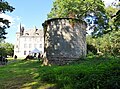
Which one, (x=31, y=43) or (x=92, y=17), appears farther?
(x=31, y=43)

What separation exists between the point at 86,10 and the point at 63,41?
76.0 feet

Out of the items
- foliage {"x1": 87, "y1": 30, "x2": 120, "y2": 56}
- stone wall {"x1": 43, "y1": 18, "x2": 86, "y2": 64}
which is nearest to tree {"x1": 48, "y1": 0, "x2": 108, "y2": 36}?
foliage {"x1": 87, "y1": 30, "x2": 120, "y2": 56}

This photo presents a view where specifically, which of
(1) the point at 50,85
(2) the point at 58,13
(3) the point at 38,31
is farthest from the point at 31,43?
(1) the point at 50,85

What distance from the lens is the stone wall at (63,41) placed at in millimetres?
28953

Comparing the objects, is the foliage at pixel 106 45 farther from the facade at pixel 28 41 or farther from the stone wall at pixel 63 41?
the stone wall at pixel 63 41

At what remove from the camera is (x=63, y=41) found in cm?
2905

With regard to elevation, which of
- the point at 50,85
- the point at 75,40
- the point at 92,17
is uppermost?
the point at 92,17

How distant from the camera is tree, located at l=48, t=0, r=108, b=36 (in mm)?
49750

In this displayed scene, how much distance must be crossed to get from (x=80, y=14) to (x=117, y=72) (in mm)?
41049

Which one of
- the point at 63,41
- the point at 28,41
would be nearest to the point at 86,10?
the point at 63,41

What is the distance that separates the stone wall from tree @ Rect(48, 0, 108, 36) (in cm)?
1932

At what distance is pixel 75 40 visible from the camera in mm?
29422

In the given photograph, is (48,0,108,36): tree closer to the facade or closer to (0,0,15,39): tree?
(0,0,15,39): tree

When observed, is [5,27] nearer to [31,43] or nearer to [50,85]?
[50,85]
